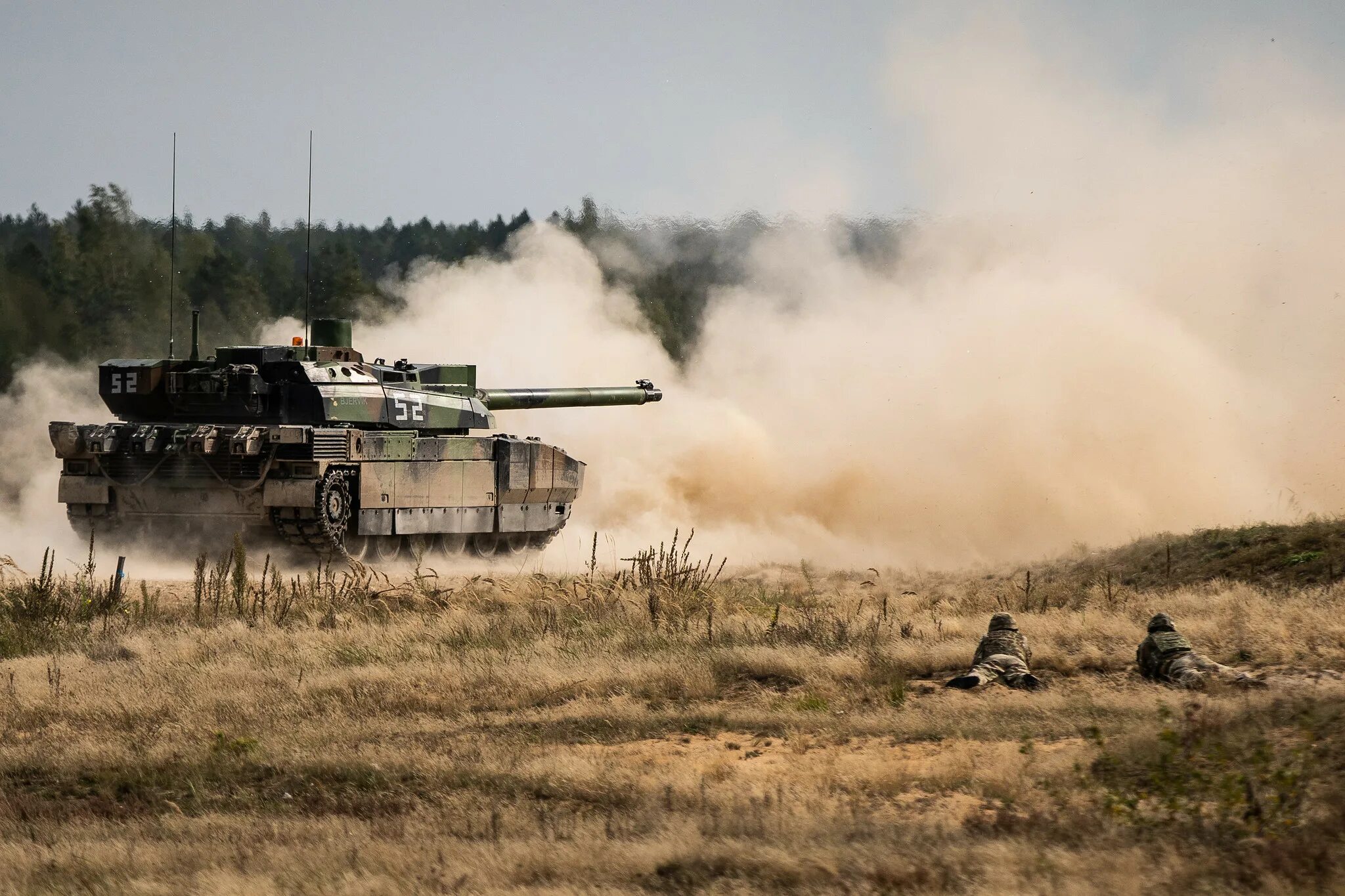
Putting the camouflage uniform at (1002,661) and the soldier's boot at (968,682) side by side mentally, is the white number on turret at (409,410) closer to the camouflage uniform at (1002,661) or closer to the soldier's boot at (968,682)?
the camouflage uniform at (1002,661)

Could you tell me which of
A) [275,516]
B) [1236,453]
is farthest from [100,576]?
[1236,453]

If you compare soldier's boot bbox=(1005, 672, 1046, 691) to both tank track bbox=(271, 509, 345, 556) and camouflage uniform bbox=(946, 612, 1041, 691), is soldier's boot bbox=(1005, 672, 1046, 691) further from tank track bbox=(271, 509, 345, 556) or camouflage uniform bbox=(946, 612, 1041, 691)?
tank track bbox=(271, 509, 345, 556)

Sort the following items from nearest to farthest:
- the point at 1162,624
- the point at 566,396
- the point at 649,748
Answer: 1. the point at 649,748
2. the point at 1162,624
3. the point at 566,396

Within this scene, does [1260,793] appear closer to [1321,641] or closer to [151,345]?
[1321,641]

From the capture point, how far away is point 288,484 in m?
20.6

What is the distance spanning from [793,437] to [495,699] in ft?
69.2

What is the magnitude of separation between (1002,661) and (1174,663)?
1183 millimetres

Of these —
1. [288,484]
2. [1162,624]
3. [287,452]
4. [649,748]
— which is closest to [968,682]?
[1162,624]

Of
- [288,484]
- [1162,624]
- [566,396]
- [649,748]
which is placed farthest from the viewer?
[566,396]

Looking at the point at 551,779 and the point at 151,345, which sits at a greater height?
the point at 151,345

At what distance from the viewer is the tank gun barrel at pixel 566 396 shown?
1034 inches

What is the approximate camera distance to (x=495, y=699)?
12.2 meters

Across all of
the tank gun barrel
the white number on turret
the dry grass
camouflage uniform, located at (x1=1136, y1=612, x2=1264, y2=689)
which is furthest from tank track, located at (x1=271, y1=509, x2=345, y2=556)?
camouflage uniform, located at (x1=1136, y1=612, x2=1264, y2=689)

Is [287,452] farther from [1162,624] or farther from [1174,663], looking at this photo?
[1174,663]
